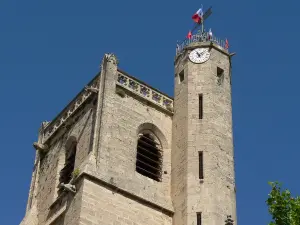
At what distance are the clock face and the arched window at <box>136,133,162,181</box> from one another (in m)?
3.11

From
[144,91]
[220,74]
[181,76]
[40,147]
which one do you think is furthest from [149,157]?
[40,147]

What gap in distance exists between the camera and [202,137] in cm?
2517

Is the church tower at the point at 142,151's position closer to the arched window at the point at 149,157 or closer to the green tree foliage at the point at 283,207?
the arched window at the point at 149,157

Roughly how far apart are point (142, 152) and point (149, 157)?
28 cm

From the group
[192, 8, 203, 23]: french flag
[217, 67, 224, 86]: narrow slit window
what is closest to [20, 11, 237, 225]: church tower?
[217, 67, 224, 86]: narrow slit window

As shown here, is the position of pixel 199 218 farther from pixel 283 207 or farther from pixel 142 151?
pixel 283 207

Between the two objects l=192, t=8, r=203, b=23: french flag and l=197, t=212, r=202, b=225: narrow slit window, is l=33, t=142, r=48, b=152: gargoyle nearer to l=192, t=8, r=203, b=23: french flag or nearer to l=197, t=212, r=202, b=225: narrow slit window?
l=192, t=8, r=203, b=23: french flag

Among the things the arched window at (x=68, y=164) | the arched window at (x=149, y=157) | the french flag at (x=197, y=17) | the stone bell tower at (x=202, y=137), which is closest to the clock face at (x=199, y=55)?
the stone bell tower at (x=202, y=137)

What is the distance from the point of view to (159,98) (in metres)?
27.5

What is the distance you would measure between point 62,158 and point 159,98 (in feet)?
12.7

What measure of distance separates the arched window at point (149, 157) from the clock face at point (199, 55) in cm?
311

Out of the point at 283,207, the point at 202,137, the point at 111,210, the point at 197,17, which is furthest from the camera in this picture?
the point at 197,17

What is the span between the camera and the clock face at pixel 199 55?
2739 cm

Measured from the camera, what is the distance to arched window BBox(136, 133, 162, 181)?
83.3ft
